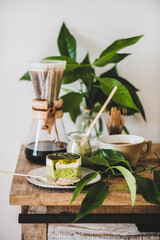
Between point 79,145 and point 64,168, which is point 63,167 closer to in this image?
point 64,168

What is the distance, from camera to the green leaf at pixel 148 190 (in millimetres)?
701

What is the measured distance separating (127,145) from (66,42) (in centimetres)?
42

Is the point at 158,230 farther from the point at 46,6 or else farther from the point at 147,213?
the point at 46,6

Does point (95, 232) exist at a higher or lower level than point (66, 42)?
lower

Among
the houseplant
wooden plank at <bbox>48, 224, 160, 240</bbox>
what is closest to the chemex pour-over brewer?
the houseplant

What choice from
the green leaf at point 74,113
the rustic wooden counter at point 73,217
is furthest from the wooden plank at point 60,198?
the green leaf at point 74,113

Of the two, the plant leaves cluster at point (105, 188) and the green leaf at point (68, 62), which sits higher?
the green leaf at point (68, 62)

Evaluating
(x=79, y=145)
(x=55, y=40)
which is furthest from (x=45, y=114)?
(x=55, y=40)

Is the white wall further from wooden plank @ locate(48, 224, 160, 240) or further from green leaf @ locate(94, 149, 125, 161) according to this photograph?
wooden plank @ locate(48, 224, 160, 240)

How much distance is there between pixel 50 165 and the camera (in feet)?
2.59

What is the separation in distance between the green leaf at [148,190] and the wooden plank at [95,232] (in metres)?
0.13

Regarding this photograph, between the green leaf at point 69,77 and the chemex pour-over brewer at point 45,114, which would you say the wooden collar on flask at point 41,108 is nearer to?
the chemex pour-over brewer at point 45,114

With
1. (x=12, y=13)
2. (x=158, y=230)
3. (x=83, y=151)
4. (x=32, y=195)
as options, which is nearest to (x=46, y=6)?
(x=12, y=13)

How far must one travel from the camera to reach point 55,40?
44.9 inches
